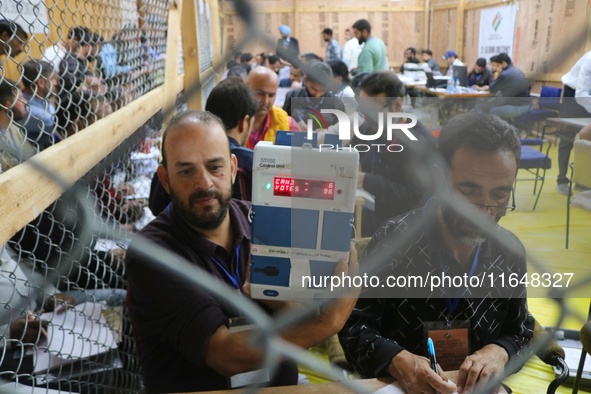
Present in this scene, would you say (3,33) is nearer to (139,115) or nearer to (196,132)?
(139,115)

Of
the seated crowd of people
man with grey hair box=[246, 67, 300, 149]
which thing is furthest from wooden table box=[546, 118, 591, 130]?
man with grey hair box=[246, 67, 300, 149]

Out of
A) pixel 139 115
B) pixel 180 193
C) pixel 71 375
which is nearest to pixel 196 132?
pixel 180 193

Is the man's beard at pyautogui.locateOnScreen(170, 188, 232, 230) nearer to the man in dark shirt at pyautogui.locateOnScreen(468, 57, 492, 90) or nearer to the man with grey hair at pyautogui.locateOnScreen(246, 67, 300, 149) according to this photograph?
the man in dark shirt at pyautogui.locateOnScreen(468, 57, 492, 90)

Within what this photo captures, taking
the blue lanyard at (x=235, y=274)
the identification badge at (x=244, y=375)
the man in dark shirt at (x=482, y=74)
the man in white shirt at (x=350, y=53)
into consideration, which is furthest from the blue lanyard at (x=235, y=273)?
the man in white shirt at (x=350, y=53)

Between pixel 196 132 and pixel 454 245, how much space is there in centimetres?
47

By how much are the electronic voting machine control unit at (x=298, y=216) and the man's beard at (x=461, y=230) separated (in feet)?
0.60

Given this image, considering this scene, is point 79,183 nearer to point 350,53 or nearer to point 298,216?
point 298,216

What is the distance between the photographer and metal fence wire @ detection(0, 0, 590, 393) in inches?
39.5

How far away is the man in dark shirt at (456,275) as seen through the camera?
0.51m

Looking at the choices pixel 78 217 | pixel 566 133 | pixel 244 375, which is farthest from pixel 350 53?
pixel 566 133

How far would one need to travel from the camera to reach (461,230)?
0.60 m

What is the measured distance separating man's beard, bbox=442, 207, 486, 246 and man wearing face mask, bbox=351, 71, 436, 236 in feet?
0.13

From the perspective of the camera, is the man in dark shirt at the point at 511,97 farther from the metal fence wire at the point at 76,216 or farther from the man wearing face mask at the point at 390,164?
the metal fence wire at the point at 76,216

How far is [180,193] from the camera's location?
89cm
